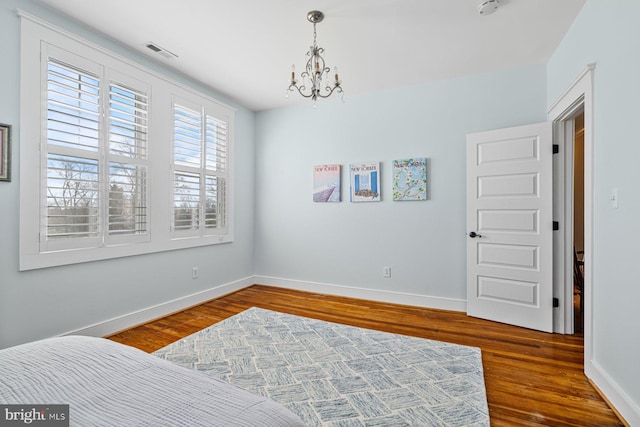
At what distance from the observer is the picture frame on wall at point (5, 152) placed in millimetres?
2158

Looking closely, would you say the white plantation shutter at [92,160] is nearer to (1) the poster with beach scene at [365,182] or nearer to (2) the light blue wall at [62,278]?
(2) the light blue wall at [62,278]

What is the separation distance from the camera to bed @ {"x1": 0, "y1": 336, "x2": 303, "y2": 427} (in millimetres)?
768

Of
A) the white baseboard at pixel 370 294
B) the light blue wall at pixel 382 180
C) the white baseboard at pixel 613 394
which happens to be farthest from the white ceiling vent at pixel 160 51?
the white baseboard at pixel 613 394

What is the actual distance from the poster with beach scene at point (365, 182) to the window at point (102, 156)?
75.8 inches

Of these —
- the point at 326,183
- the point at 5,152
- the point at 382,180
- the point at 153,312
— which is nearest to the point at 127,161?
the point at 5,152

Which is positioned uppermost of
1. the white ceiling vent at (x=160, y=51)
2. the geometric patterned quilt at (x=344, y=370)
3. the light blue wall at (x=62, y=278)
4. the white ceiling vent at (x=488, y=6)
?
the white ceiling vent at (x=160, y=51)

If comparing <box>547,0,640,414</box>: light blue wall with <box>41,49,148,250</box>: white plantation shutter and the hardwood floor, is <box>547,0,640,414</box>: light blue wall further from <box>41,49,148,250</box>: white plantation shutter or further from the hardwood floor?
<box>41,49,148,250</box>: white plantation shutter

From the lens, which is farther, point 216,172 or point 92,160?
point 216,172

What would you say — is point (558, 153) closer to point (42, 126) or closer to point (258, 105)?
point (258, 105)

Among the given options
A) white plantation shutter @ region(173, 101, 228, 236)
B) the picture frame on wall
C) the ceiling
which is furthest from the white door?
the picture frame on wall

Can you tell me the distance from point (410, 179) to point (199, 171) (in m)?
2.62

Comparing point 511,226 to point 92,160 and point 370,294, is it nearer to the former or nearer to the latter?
point 370,294

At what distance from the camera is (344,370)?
2.21 m

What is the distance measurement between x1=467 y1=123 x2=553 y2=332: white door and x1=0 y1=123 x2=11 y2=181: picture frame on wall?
13.3ft
